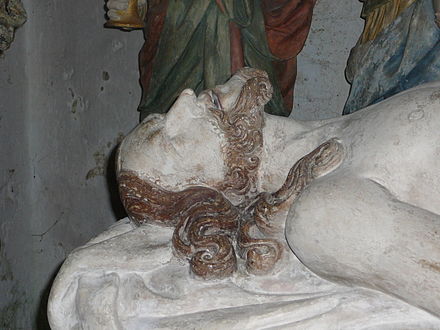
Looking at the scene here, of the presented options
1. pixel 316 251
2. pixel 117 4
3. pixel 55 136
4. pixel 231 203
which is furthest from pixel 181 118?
pixel 55 136

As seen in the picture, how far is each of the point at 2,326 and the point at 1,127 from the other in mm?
933

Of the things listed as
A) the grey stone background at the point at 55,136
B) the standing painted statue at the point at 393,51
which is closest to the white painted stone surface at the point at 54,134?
the grey stone background at the point at 55,136

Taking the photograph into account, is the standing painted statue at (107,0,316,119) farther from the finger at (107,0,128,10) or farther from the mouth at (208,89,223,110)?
the mouth at (208,89,223,110)

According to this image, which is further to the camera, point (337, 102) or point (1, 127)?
point (1, 127)

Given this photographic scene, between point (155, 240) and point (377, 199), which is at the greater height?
point (377, 199)

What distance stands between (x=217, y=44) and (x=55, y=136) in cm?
131

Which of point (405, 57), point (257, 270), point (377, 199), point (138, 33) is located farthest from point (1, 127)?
point (377, 199)

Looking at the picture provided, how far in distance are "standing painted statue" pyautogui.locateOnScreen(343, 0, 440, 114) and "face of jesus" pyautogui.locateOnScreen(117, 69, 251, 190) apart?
80 centimetres

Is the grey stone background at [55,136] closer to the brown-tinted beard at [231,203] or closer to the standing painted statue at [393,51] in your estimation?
the standing painted statue at [393,51]

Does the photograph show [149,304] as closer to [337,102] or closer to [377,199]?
[377,199]

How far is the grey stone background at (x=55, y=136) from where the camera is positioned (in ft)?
11.1

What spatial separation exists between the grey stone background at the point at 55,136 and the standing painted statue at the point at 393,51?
1.17 meters

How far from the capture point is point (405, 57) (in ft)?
7.21

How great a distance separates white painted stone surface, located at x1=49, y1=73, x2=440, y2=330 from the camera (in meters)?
1.33
